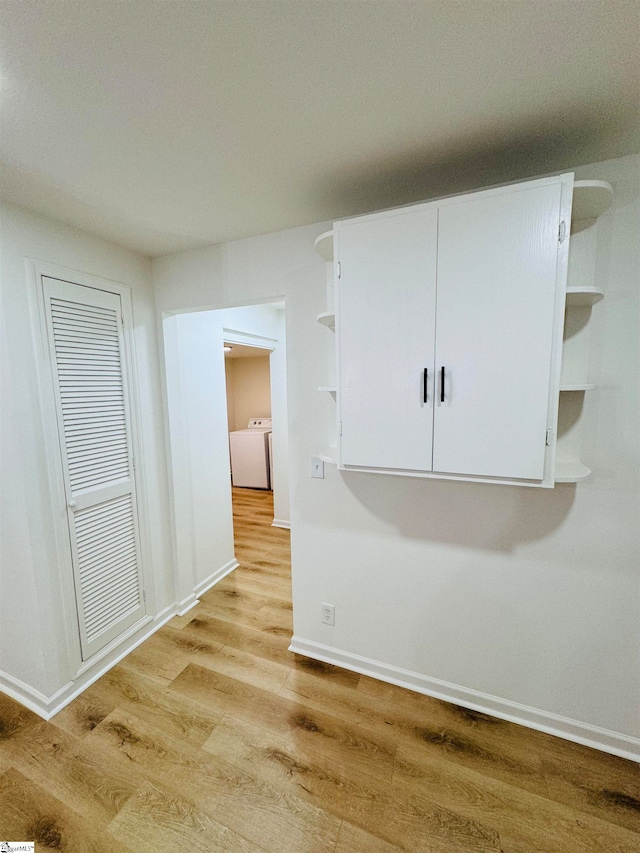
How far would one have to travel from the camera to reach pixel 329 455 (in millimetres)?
1796

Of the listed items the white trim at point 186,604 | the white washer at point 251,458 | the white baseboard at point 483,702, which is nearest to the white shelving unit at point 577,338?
the white baseboard at point 483,702

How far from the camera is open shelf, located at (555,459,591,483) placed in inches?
52.2

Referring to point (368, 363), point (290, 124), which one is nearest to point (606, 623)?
point (368, 363)

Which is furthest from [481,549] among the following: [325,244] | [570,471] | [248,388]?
[248,388]

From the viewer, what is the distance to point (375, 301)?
1.46 meters

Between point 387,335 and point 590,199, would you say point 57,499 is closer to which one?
point 387,335

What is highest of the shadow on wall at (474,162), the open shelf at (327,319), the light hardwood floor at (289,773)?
the shadow on wall at (474,162)

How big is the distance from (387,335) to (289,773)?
1884 millimetres

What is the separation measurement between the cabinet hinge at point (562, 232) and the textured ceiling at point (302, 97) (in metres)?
0.34

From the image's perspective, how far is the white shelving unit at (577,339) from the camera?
1340 mm

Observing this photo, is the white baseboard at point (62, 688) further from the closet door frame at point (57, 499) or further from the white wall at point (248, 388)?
the white wall at point (248, 388)

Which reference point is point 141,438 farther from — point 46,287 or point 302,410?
point 302,410

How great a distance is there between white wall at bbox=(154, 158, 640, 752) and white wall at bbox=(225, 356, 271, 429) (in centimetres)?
435

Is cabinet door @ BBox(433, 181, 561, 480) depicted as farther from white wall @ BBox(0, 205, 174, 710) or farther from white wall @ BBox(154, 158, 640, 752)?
white wall @ BBox(0, 205, 174, 710)
